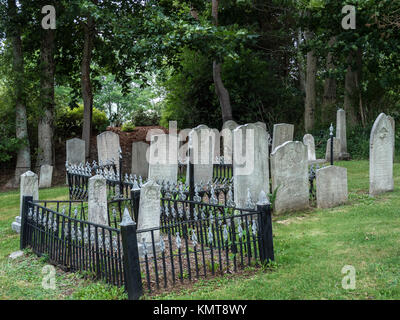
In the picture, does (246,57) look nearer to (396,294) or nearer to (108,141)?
(108,141)

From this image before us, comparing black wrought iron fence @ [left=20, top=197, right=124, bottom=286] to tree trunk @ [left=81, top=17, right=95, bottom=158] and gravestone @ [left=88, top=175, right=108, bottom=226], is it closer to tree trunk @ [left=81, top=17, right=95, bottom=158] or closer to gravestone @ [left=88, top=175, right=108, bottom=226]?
gravestone @ [left=88, top=175, right=108, bottom=226]

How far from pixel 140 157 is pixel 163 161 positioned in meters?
3.83

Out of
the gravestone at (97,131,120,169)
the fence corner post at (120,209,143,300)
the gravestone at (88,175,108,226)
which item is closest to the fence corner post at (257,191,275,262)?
the fence corner post at (120,209,143,300)

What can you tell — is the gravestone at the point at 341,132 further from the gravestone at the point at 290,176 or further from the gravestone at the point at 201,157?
the gravestone at the point at 290,176

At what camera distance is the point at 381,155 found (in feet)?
31.9

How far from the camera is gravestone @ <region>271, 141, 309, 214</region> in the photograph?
884 cm

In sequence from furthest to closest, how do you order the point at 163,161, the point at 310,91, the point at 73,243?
the point at 310,91, the point at 163,161, the point at 73,243

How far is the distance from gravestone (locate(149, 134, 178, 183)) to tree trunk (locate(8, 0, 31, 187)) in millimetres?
8627

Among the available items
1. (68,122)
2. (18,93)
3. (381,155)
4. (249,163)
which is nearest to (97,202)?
(249,163)

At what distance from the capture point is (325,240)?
696 centimetres

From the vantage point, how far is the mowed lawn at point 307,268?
503cm

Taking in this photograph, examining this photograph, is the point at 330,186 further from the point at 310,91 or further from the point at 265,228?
the point at 310,91

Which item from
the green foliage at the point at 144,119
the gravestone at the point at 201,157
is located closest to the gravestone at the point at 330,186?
the gravestone at the point at 201,157

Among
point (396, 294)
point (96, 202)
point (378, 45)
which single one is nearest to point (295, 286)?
point (396, 294)
